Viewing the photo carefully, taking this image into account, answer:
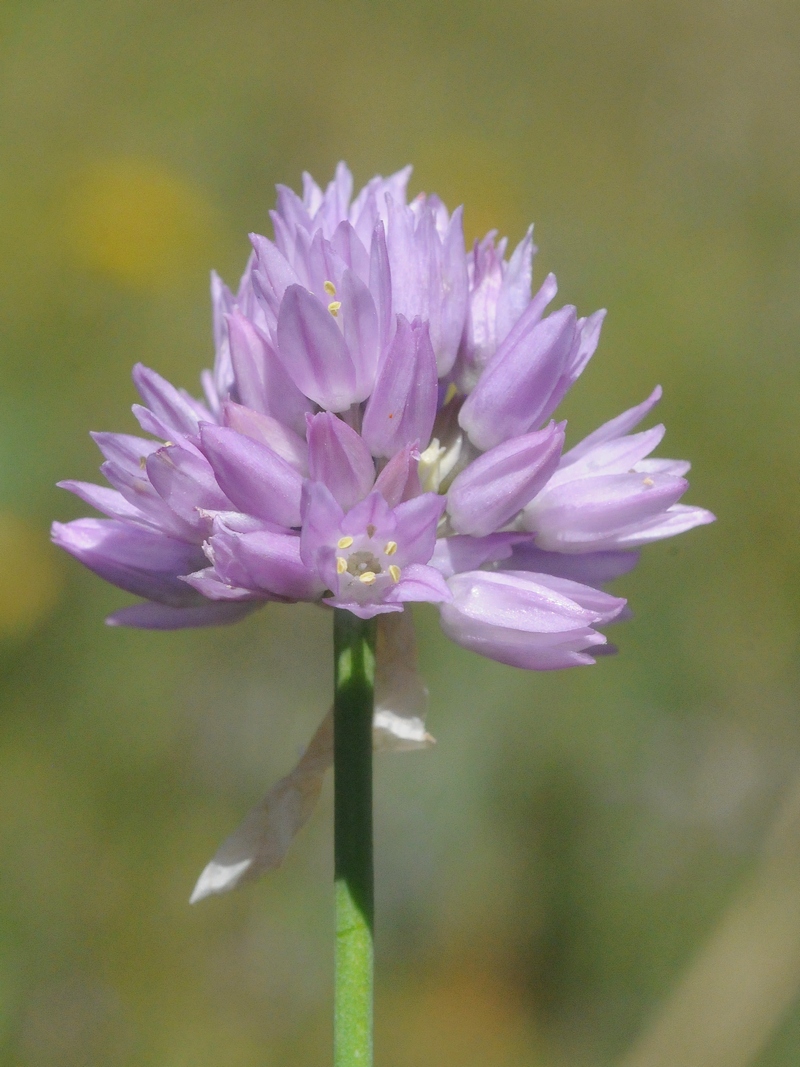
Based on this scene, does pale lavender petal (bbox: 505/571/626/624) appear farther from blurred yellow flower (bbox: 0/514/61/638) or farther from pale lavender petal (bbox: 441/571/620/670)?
blurred yellow flower (bbox: 0/514/61/638)

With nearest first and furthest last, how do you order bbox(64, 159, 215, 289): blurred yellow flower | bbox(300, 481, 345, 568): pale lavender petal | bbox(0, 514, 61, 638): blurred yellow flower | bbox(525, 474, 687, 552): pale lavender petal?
bbox(300, 481, 345, 568): pale lavender petal, bbox(525, 474, 687, 552): pale lavender petal, bbox(0, 514, 61, 638): blurred yellow flower, bbox(64, 159, 215, 289): blurred yellow flower

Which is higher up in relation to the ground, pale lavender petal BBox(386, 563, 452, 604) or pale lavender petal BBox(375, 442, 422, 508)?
pale lavender petal BBox(375, 442, 422, 508)

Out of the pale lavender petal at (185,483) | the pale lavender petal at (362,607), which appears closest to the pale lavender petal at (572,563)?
the pale lavender petal at (362,607)

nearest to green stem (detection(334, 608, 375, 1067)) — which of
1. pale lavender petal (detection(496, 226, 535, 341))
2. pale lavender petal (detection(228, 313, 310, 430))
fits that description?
pale lavender petal (detection(228, 313, 310, 430))

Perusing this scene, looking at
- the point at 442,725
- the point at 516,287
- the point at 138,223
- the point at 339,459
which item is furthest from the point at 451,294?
the point at 138,223

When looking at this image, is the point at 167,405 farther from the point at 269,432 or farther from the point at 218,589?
the point at 218,589

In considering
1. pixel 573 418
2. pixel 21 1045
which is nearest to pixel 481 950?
pixel 21 1045

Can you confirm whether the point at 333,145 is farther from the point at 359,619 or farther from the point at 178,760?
the point at 359,619
